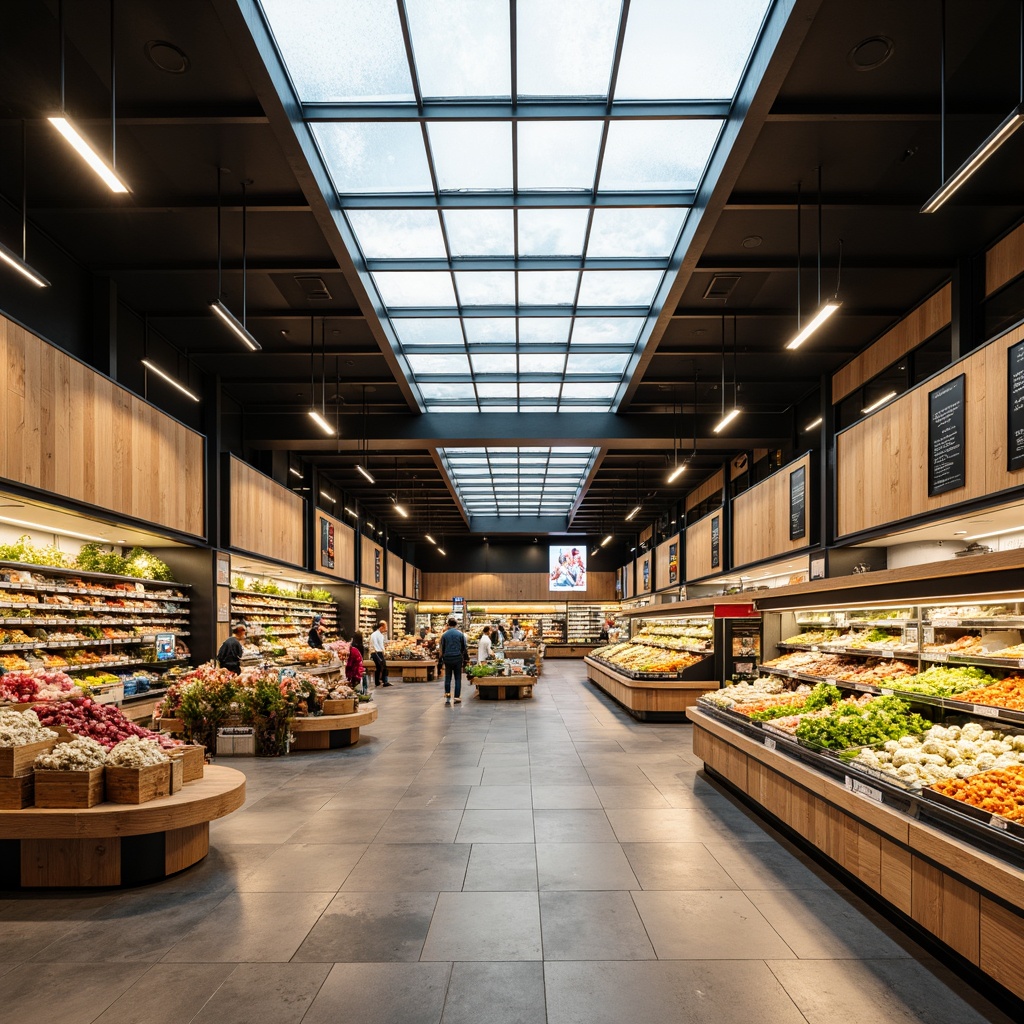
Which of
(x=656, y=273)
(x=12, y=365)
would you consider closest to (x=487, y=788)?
(x=12, y=365)

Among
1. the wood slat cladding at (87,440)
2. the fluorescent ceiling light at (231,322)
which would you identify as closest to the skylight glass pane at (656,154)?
the fluorescent ceiling light at (231,322)

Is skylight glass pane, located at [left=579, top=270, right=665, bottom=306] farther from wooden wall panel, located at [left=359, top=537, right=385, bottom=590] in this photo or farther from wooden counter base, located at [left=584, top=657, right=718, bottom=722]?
wooden wall panel, located at [left=359, top=537, right=385, bottom=590]

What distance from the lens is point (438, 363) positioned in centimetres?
1221

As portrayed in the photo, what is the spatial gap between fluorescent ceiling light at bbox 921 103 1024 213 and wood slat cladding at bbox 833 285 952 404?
4.35m

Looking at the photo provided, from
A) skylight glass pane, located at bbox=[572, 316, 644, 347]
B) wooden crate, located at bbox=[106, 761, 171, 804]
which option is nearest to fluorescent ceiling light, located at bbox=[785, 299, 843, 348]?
skylight glass pane, located at bbox=[572, 316, 644, 347]

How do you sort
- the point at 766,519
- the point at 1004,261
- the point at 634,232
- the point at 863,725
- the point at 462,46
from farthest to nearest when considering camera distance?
1. the point at 766,519
2. the point at 634,232
3. the point at 1004,261
4. the point at 462,46
5. the point at 863,725

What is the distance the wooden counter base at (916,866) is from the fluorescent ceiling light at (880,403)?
5841 mm

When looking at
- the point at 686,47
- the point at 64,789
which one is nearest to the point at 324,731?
the point at 64,789

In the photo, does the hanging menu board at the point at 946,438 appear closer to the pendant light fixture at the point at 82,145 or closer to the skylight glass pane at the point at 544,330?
the skylight glass pane at the point at 544,330

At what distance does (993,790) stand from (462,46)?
5697 millimetres

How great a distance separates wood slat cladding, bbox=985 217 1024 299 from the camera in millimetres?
7336

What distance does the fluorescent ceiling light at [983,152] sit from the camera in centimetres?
395

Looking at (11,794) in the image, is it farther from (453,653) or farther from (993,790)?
(453,653)

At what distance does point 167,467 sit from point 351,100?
5.74 meters
